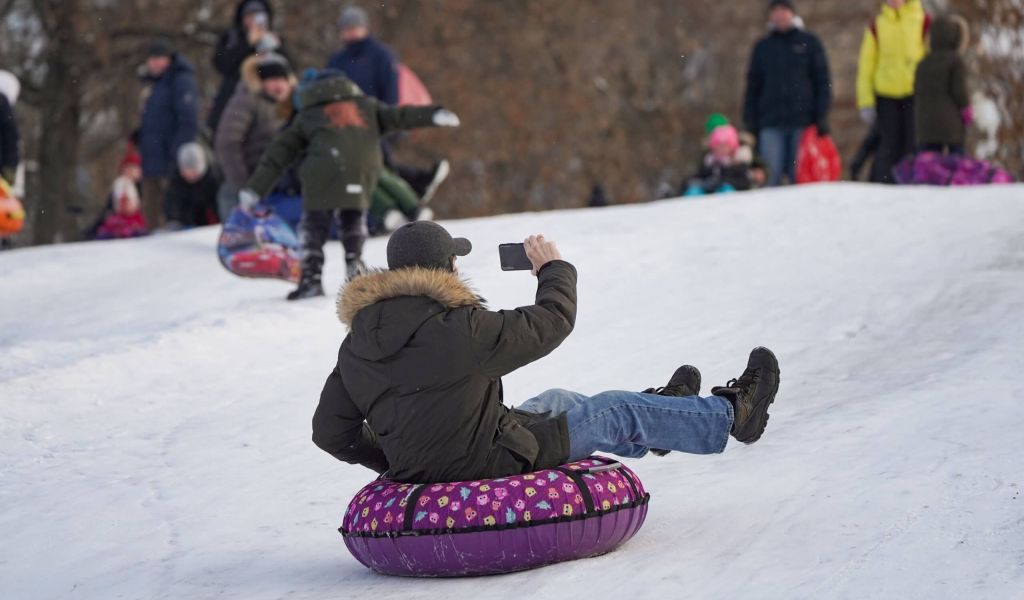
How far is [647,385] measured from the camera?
7.21 m

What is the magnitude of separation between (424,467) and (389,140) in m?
8.98

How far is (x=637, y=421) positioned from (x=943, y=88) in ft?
27.8

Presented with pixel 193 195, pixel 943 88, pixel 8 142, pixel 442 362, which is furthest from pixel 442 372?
pixel 193 195

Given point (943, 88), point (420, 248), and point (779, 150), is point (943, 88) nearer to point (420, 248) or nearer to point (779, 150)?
point (779, 150)

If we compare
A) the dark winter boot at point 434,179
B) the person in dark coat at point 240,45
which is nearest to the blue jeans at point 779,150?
the dark winter boot at point 434,179

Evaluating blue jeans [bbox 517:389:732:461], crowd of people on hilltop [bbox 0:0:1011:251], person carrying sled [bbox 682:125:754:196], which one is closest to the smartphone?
blue jeans [bbox 517:389:732:461]

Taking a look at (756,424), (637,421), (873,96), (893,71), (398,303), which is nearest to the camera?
(398,303)

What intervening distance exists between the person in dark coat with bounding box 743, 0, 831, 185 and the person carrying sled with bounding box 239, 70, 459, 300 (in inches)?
199

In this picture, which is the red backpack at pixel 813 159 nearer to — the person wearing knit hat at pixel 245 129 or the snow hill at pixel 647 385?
the snow hill at pixel 647 385

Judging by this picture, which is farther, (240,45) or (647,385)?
(240,45)

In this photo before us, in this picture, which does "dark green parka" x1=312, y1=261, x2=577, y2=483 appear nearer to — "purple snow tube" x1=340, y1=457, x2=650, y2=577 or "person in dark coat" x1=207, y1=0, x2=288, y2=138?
"purple snow tube" x1=340, y1=457, x2=650, y2=577

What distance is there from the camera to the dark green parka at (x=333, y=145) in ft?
29.7

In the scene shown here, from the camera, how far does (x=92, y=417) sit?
7066mm

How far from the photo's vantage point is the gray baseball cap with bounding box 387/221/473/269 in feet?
15.4
